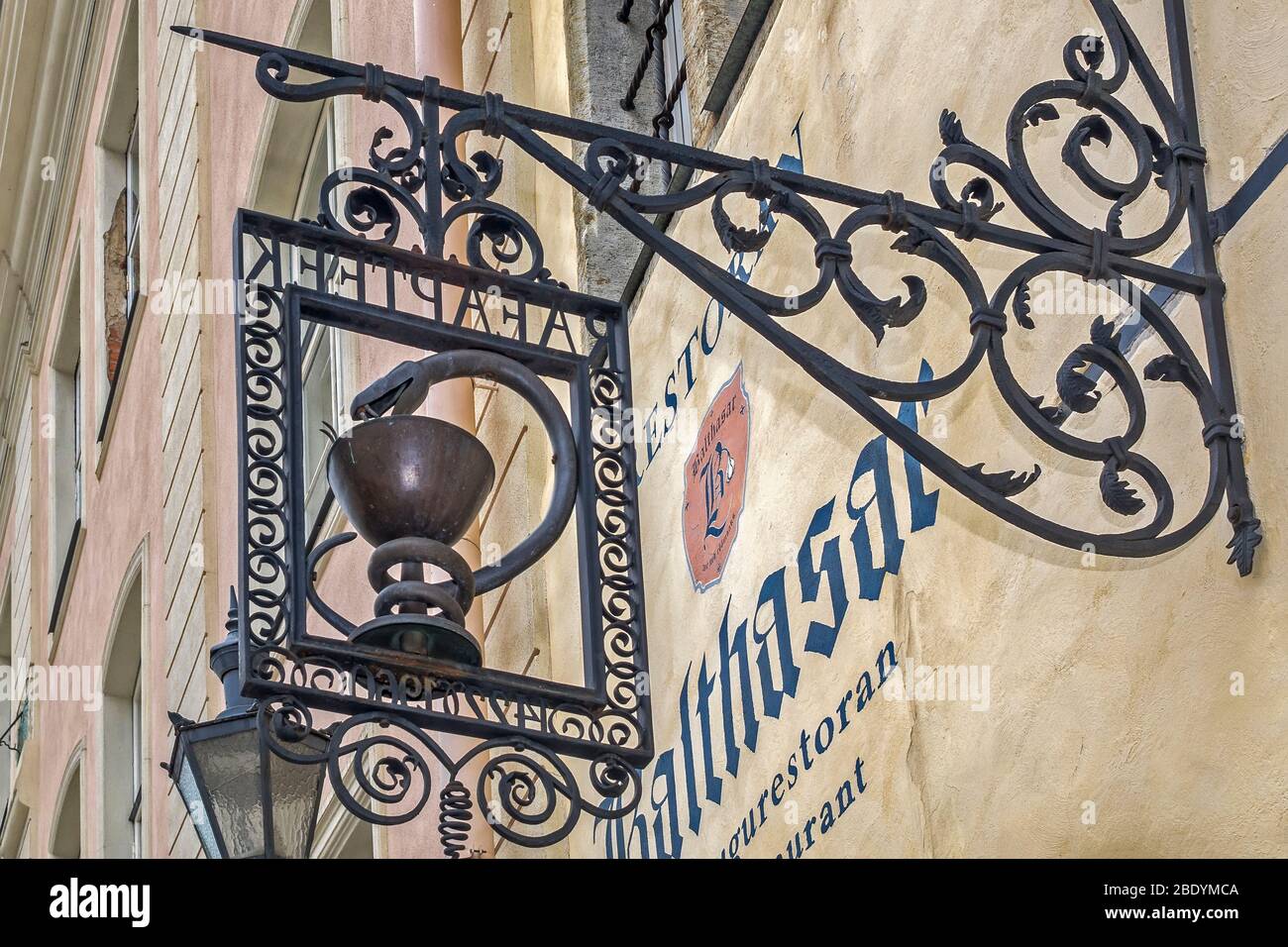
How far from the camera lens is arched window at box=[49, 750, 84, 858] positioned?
14219 millimetres

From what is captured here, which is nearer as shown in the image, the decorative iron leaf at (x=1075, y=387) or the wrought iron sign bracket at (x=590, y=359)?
the wrought iron sign bracket at (x=590, y=359)

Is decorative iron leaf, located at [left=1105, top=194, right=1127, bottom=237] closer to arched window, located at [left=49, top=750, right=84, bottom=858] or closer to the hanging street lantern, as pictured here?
the hanging street lantern

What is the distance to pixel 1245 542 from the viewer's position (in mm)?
3453

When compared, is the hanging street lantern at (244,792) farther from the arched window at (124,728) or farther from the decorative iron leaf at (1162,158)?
the arched window at (124,728)

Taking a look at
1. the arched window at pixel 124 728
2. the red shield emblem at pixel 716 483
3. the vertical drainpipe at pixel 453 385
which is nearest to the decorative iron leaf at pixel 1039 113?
the red shield emblem at pixel 716 483

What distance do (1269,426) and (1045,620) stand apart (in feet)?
2.24

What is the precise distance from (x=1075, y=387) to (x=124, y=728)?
410 inches

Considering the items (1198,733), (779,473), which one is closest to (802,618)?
→ (779,473)

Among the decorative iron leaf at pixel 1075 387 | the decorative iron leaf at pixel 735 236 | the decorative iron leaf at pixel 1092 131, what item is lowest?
the decorative iron leaf at pixel 1075 387

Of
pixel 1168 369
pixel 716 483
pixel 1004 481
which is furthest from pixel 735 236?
pixel 716 483

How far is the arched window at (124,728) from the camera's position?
491 inches

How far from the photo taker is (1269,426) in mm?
3473

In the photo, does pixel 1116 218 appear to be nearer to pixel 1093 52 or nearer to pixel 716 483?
pixel 1093 52

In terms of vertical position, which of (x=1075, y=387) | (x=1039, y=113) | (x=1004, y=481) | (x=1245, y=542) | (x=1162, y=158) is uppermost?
(x=1039, y=113)
